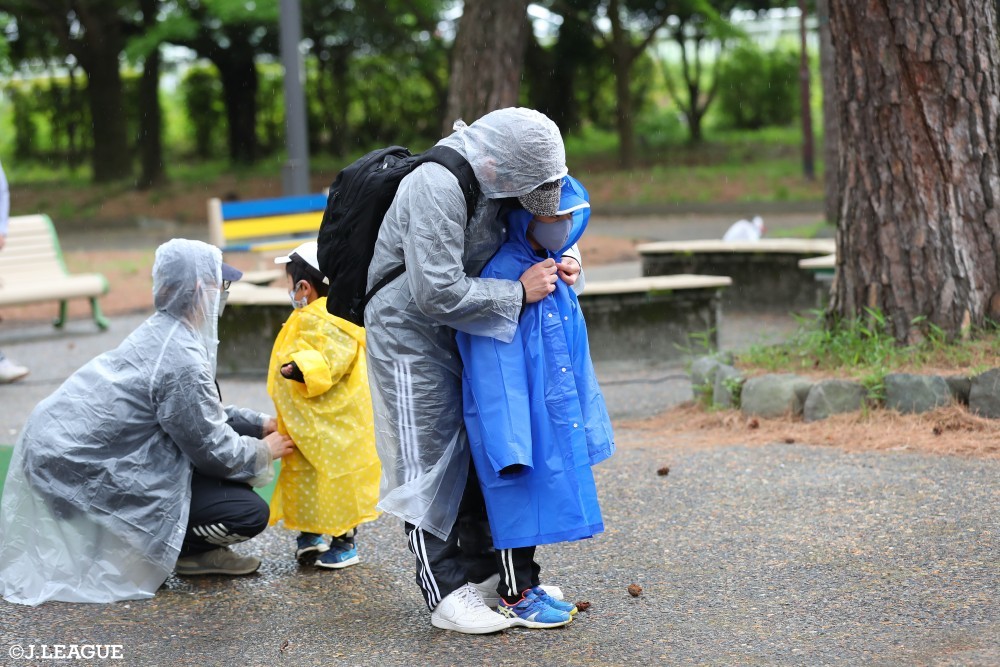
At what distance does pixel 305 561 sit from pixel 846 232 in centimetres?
355

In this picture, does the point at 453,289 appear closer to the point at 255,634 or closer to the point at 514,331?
the point at 514,331

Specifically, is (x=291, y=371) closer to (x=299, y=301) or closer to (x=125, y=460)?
(x=299, y=301)

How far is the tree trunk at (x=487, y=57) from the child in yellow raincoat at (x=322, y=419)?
878 centimetres

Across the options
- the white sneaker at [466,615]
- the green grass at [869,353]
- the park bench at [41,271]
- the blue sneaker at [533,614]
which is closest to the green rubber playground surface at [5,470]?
the white sneaker at [466,615]

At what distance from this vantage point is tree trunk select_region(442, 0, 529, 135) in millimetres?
12922

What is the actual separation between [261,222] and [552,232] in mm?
8455

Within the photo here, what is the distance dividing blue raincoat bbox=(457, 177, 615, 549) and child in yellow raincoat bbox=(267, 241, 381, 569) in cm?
84

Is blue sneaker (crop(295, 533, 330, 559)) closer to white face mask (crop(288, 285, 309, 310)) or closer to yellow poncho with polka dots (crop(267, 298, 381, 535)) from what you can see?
yellow poncho with polka dots (crop(267, 298, 381, 535))

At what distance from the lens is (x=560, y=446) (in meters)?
3.51

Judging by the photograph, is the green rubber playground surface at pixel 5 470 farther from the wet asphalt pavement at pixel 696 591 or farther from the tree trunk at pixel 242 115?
the tree trunk at pixel 242 115

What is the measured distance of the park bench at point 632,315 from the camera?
8109 mm

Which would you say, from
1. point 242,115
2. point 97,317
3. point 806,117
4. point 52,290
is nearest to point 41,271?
point 52,290

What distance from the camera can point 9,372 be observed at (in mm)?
8547

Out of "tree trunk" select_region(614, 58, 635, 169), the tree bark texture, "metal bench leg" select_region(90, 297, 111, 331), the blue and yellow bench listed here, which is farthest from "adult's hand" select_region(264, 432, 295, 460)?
the tree bark texture
